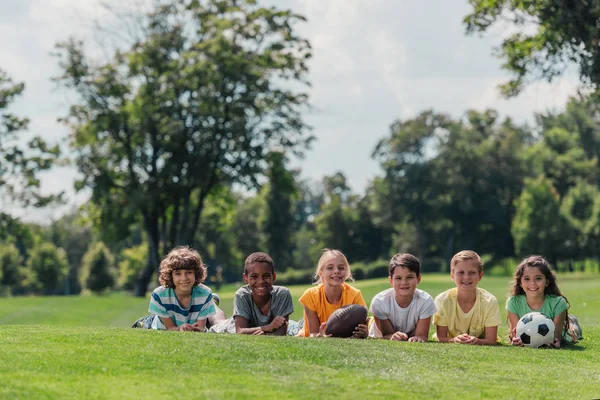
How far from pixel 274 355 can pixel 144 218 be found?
4092 cm

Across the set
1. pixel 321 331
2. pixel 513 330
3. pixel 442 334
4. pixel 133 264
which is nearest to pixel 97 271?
pixel 133 264

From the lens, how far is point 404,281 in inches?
458

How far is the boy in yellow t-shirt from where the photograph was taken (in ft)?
38.5

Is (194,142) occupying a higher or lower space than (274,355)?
higher

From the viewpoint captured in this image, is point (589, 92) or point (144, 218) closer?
point (589, 92)

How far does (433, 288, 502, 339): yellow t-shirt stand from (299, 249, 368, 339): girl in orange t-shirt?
1076 millimetres

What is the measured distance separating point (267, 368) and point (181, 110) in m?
39.2

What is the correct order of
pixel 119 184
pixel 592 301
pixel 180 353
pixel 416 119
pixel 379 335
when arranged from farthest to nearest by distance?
pixel 416 119 → pixel 119 184 → pixel 592 301 → pixel 379 335 → pixel 180 353

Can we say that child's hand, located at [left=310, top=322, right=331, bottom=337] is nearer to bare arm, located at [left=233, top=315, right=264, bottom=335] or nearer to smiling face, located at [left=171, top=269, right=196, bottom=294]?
bare arm, located at [left=233, top=315, right=264, bottom=335]

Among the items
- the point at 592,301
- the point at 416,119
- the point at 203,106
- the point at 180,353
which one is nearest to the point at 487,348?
the point at 180,353

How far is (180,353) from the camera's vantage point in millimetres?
9461

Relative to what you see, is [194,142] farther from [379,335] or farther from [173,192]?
[379,335]

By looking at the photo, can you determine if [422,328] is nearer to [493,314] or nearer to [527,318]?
[493,314]

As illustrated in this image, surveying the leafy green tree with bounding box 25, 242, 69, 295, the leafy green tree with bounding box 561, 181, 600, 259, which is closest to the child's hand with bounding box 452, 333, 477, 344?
the leafy green tree with bounding box 561, 181, 600, 259
